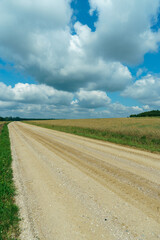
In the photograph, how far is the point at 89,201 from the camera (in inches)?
172

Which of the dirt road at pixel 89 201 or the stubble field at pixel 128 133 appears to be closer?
the dirt road at pixel 89 201

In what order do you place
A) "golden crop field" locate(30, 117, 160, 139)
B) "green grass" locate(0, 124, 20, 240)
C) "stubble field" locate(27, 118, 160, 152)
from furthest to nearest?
"golden crop field" locate(30, 117, 160, 139), "stubble field" locate(27, 118, 160, 152), "green grass" locate(0, 124, 20, 240)

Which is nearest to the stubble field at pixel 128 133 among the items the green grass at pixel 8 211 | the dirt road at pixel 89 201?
the dirt road at pixel 89 201

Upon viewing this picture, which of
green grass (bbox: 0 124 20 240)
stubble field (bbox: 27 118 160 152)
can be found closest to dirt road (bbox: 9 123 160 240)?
green grass (bbox: 0 124 20 240)

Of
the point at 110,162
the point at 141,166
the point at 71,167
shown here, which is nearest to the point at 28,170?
the point at 71,167

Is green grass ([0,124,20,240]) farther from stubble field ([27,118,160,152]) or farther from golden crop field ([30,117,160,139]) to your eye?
golden crop field ([30,117,160,139])

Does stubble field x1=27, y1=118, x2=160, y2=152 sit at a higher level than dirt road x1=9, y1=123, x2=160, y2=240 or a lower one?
higher

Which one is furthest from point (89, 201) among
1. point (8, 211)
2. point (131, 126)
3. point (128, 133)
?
point (131, 126)

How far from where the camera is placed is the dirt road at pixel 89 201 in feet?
10.6

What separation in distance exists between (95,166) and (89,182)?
1.88m

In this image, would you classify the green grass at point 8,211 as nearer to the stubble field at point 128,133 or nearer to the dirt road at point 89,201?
the dirt road at point 89,201

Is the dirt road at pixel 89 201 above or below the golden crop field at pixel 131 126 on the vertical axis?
below

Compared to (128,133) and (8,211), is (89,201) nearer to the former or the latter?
(8,211)

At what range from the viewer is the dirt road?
322cm
